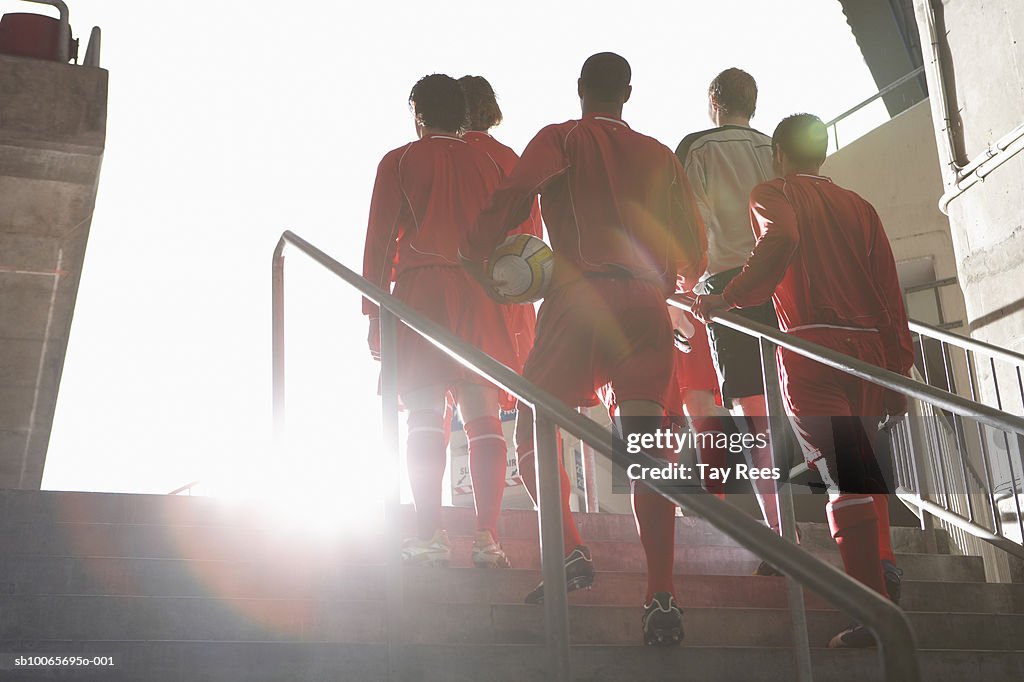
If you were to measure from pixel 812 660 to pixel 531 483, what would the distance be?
0.85 meters

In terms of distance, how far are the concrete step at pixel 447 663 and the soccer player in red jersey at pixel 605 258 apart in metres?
0.20

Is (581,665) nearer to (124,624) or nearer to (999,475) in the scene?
(124,624)

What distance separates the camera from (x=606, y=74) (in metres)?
3.37

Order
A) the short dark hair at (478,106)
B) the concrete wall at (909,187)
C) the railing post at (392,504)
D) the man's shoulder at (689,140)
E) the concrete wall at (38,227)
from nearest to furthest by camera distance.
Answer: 1. the railing post at (392,504)
2. the short dark hair at (478,106)
3. the man's shoulder at (689,140)
4. the concrete wall at (38,227)
5. the concrete wall at (909,187)

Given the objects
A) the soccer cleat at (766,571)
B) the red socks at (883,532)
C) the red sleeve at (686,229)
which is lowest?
the soccer cleat at (766,571)

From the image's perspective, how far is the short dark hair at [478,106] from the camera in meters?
4.06

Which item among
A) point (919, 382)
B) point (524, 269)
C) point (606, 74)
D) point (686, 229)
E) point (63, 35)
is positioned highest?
point (63, 35)

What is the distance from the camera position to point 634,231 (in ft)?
10.5

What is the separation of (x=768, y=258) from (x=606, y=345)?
0.65 meters

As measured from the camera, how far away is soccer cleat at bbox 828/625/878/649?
2945 millimetres

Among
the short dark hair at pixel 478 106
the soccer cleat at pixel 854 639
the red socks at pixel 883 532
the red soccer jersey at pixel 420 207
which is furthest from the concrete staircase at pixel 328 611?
the short dark hair at pixel 478 106

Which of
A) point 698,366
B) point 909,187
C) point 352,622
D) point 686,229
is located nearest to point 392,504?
point 352,622

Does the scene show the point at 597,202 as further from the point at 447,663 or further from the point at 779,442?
the point at 447,663

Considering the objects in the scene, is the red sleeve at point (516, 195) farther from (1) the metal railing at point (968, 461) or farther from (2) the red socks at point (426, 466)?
(1) the metal railing at point (968, 461)
